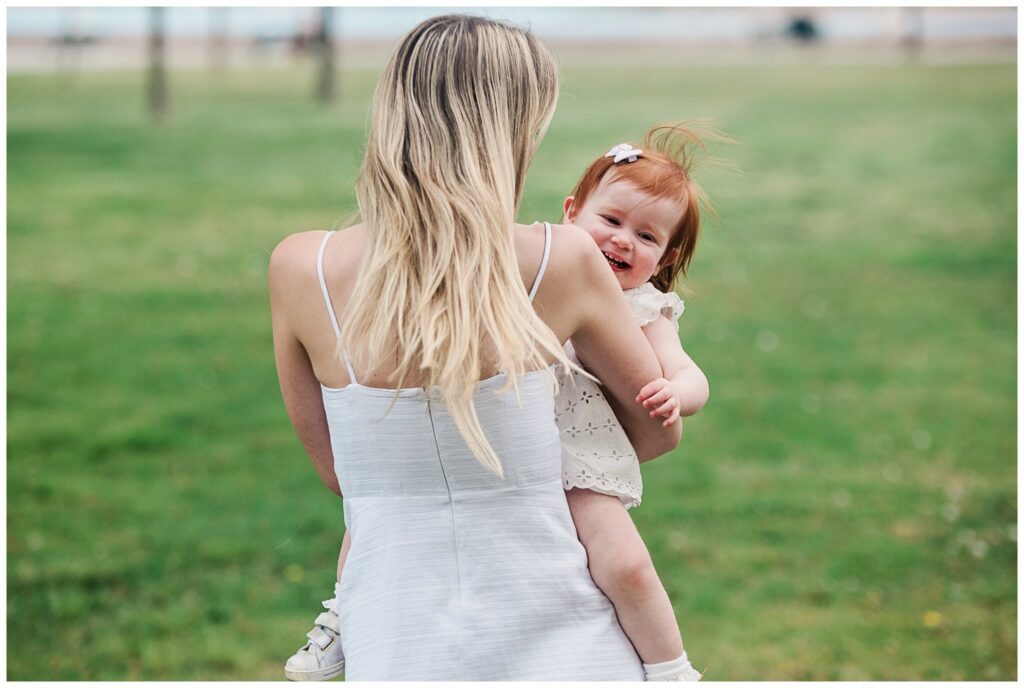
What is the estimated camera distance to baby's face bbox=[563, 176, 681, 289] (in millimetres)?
2424

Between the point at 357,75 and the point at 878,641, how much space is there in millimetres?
12572

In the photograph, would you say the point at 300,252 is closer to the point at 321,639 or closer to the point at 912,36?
the point at 321,639

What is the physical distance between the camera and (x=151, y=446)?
8203 mm

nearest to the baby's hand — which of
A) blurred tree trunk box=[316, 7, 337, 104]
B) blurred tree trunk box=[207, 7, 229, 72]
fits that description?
blurred tree trunk box=[316, 7, 337, 104]

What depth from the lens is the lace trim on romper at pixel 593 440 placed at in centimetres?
225

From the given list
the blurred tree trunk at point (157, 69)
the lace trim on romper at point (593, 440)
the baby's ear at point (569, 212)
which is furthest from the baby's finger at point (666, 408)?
the blurred tree trunk at point (157, 69)

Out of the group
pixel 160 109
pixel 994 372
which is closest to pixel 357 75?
pixel 160 109

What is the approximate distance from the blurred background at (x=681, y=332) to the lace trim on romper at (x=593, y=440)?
0.55 m

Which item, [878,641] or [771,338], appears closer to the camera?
[878,641]

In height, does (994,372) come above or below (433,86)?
below

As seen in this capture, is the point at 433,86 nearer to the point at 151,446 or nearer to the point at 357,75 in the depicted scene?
the point at 151,446

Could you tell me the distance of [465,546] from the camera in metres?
2.15

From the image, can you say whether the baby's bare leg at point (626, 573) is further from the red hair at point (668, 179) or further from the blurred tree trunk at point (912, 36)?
the blurred tree trunk at point (912, 36)

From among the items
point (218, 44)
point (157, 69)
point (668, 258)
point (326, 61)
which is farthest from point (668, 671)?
point (218, 44)
